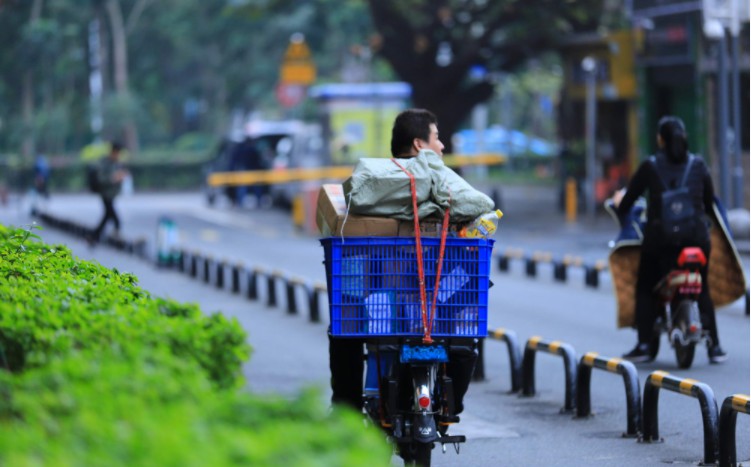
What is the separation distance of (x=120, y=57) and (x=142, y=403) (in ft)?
212

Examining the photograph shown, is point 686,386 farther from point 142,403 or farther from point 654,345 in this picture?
point 142,403

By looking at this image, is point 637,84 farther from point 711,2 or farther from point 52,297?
point 52,297

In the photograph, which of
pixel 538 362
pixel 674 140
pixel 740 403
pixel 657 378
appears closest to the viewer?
pixel 740 403

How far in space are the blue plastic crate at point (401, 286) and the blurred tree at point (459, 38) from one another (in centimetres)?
2562

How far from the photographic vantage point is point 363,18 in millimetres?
50688

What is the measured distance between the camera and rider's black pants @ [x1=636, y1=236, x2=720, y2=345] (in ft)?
36.8

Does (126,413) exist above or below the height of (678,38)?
below

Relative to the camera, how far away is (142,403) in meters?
3.70

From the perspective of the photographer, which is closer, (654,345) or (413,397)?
A: (413,397)

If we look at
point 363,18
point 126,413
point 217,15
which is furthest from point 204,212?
point 126,413

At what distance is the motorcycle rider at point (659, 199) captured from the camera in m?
10.9

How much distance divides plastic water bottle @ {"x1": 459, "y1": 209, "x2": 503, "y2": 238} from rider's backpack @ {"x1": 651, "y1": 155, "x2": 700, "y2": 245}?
13.4ft

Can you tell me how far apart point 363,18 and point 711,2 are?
30.5m

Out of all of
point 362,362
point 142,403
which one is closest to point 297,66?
point 362,362
